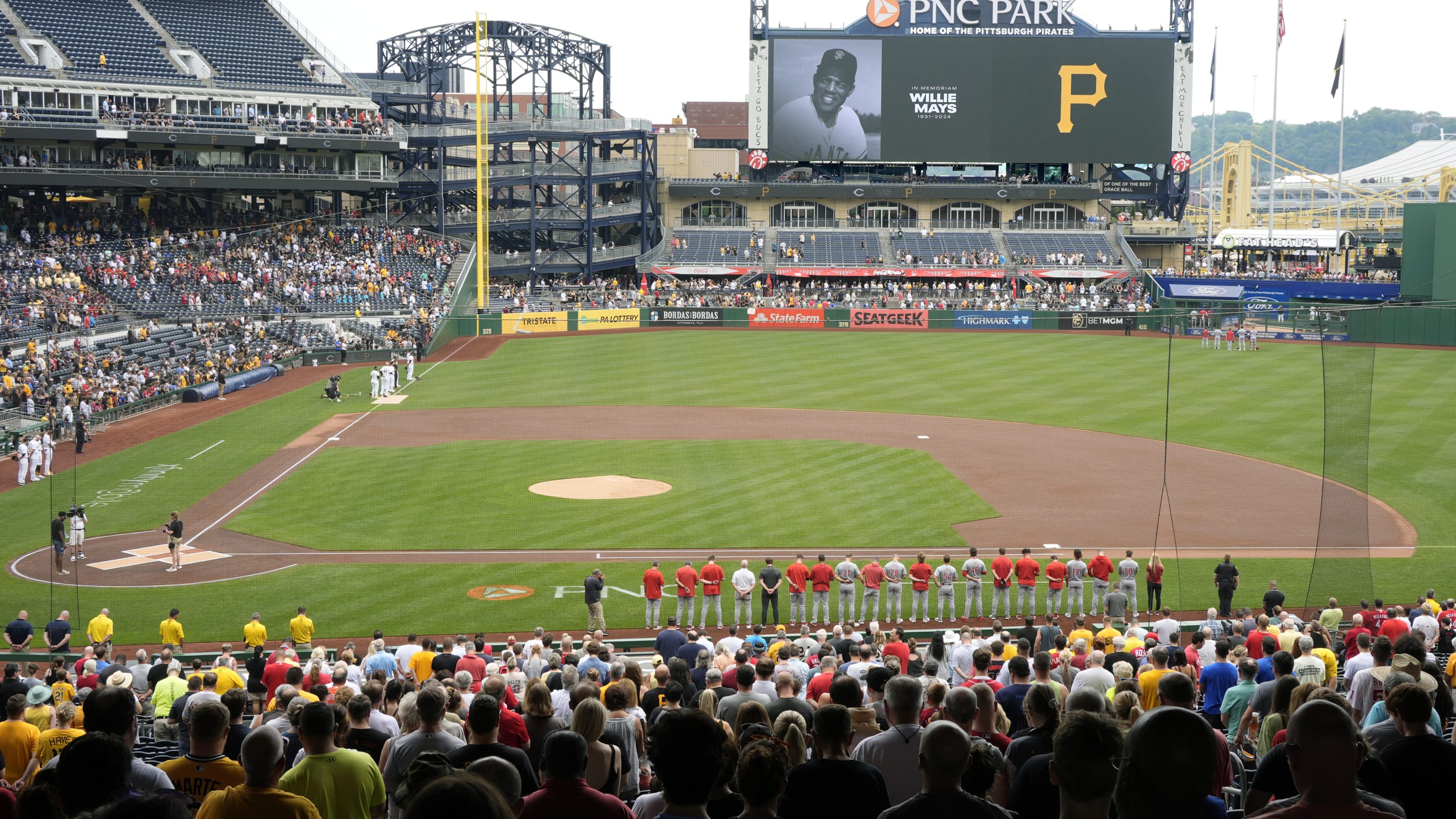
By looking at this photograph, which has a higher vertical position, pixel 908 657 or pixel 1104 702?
pixel 1104 702

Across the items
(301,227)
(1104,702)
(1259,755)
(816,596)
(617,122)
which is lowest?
(816,596)

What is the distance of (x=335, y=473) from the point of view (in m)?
32.3

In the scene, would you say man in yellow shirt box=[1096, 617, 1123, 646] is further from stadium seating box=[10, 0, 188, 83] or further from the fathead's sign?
stadium seating box=[10, 0, 188, 83]

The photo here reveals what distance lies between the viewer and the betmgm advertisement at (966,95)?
3078 inches

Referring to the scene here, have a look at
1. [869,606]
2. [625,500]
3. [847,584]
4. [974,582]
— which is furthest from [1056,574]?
[625,500]

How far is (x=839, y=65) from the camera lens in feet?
258

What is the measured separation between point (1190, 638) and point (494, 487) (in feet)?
61.0

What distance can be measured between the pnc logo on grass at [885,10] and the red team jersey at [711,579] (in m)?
64.8

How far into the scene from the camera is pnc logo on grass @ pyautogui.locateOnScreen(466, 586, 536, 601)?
72.3 feet

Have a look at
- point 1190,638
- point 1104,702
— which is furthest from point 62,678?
point 1190,638

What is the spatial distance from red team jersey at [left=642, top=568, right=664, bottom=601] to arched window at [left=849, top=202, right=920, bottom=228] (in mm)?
66541

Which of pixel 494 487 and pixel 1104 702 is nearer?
pixel 1104 702

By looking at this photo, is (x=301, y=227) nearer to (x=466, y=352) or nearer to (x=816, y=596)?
(x=466, y=352)

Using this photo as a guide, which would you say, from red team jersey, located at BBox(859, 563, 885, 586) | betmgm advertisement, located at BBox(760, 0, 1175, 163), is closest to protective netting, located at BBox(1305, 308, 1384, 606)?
red team jersey, located at BBox(859, 563, 885, 586)
